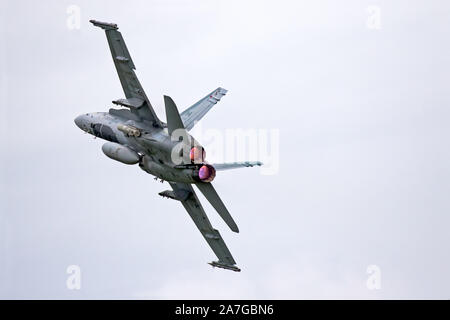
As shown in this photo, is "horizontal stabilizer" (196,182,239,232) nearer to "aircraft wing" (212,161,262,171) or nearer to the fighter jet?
the fighter jet

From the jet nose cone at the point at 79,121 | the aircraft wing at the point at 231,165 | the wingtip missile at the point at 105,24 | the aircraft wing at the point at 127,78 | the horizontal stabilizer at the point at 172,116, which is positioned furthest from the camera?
the jet nose cone at the point at 79,121

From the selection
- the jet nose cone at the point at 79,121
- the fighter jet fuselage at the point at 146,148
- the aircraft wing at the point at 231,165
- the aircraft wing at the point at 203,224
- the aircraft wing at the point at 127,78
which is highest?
the aircraft wing at the point at 127,78

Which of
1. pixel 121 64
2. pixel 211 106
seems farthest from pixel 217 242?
pixel 121 64

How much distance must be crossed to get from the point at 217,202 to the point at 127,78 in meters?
8.24

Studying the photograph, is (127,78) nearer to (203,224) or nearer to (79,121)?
(79,121)

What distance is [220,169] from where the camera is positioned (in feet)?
226

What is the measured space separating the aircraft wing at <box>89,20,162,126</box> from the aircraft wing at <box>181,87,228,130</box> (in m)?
2.60

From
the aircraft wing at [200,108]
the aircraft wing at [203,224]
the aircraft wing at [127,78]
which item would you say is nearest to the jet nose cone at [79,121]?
the aircraft wing at [127,78]

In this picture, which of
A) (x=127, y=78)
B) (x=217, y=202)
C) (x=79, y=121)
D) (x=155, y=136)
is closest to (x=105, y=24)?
(x=127, y=78)

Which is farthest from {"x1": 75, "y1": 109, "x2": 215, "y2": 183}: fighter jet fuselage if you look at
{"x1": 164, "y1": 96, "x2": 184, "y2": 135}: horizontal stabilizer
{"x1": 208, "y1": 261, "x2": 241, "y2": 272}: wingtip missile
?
{"x1": 208, "y1": 261, "x2": 241, "y2": 272}: wingtip missile

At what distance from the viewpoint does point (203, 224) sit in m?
78.2

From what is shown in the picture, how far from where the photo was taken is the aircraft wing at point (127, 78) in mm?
70688

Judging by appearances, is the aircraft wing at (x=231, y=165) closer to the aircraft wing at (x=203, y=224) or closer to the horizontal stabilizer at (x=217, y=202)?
the horizontal stabilizer at (x=217, y=202)

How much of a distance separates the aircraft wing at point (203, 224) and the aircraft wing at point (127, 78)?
610cm
